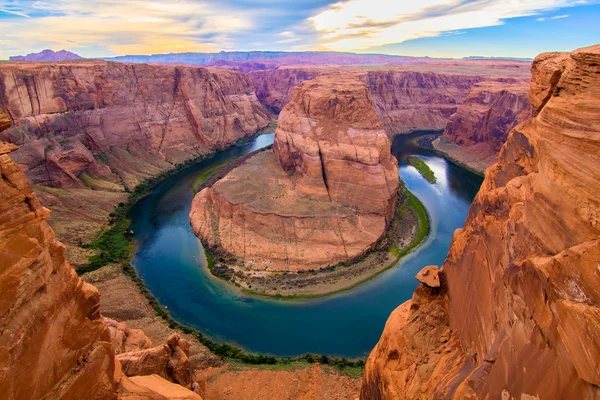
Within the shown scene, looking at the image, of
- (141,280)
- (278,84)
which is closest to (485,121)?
(141,280)

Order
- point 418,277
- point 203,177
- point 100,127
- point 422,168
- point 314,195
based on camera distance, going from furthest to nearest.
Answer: point 422,168, point 203,177, point 100,127, point 314,195, point 418,277

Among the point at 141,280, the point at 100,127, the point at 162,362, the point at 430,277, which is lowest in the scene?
the point at 141,280

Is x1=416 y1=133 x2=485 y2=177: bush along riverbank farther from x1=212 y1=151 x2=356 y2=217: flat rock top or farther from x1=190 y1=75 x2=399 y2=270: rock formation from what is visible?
x1=212 y1=151 x2=356 y2=217: flat rock top

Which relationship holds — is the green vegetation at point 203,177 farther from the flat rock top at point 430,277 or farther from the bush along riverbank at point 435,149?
the bush along riverbank at point 435,149

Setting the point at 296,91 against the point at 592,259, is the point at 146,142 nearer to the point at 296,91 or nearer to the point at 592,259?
the point at 296,91

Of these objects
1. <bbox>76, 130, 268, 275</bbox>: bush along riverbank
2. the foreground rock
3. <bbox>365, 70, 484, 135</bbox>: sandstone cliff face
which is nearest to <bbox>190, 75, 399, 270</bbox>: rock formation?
<bbox>76, 130, 268, 275</bbox>: bush along riverbank

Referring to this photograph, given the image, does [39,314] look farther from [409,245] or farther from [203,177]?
[203,177]
